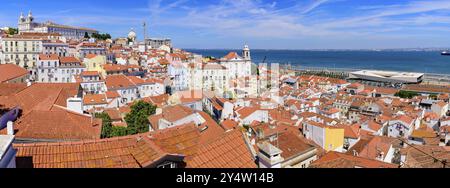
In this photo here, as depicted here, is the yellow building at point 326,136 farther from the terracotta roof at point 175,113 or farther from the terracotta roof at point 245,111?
the terracotta roof at point 245,111

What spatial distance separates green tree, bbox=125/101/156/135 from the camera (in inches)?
456

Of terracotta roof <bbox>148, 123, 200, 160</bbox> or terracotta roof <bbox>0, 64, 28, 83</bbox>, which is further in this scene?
terracotta roof <bbox>0, 64, 28, 83</bbox>

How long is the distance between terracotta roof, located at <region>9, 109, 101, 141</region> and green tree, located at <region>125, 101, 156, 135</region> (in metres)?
4.47

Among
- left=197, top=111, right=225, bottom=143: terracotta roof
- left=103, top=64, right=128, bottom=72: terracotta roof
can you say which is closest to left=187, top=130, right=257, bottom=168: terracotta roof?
Answer: left=197, top=111, right=225, bottom=143: terracotta roof

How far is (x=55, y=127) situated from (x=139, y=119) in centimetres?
641

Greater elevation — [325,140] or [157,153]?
[157,153]

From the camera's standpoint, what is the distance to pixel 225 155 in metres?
3.39

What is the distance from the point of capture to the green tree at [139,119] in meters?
11.6

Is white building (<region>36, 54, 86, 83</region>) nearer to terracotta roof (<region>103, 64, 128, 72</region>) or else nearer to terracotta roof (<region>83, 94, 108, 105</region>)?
terracotta roof (<region>103, 64, 128, 72</region>)

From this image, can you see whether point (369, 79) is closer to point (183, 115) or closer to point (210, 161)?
point (183, 115)

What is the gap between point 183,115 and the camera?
34.0 feet

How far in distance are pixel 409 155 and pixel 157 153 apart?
7.65 m

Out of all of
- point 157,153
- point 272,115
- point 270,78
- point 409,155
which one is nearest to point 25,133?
point 157,153
